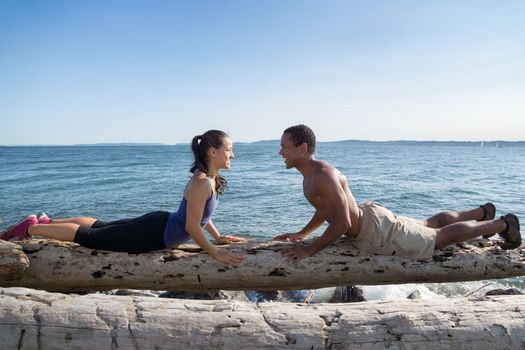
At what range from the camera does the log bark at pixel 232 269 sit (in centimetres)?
376

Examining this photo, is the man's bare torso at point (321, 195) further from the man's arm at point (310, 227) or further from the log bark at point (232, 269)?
the log bark at point (232, 269)

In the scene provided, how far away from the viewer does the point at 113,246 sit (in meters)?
3.85

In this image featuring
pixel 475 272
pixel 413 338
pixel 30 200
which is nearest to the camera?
pixel 413 338

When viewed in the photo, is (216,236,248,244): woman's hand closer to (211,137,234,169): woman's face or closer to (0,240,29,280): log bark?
(211,137,234,169): woman's face

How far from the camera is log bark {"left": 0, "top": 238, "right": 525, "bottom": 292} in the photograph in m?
3.76

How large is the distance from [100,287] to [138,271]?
52cm

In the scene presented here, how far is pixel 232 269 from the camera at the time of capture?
3.76m

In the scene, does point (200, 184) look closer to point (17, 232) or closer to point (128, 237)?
point (128, 237)

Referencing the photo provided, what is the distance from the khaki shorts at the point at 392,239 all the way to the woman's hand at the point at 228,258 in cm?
133

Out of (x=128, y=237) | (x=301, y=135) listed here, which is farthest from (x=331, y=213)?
(x=128, y=237)

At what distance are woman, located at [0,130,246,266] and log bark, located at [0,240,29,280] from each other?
43cm

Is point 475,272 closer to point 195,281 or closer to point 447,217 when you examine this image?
point 447,217

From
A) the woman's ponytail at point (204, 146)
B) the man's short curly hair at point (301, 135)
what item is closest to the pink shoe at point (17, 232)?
the woman's ponytail at point (204, 146)

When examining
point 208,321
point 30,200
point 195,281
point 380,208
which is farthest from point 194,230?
point 30,200
